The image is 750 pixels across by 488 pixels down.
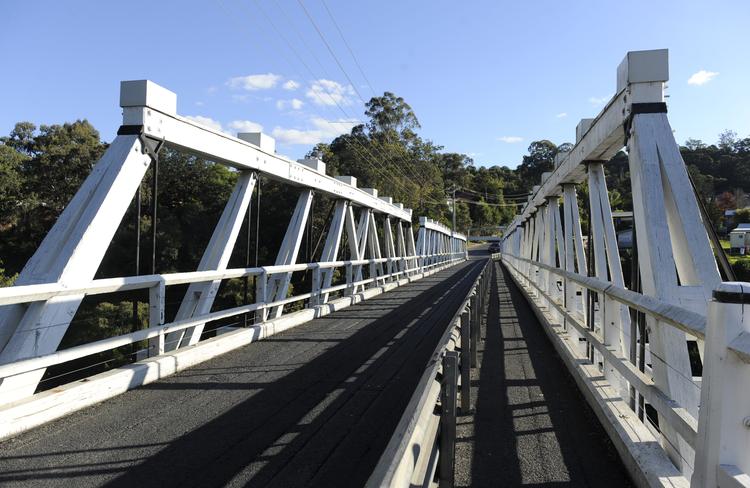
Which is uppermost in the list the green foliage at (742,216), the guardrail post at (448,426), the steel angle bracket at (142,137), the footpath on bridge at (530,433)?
the green foliage at (742,216)

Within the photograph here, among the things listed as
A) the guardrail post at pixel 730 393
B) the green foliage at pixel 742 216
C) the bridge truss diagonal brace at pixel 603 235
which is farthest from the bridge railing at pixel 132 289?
the green foliage at pixel 742 216

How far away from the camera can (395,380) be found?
5727 millimetres

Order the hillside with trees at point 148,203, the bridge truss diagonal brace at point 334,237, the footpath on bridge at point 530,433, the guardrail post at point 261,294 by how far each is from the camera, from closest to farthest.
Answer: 1. the footpath on bridge at point 530,433
2. the guardrail post at point 261,294
3. the bridge truss diagonal brace at point 334,237
4. the hillside with trees at point 148,203

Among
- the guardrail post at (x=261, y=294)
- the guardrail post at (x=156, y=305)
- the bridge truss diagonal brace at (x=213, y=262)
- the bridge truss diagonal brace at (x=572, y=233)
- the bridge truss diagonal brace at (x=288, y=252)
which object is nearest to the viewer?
the guardrail post at (x=156, y=305)

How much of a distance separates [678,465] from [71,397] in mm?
4493

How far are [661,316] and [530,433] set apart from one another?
66.2 inches

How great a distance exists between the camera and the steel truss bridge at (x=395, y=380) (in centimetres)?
280

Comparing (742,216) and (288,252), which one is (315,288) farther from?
(742,216)

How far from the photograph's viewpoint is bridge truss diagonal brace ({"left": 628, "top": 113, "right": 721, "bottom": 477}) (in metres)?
3.71

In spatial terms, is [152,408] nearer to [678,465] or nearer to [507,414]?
[507,414]

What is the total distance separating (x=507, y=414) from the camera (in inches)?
186

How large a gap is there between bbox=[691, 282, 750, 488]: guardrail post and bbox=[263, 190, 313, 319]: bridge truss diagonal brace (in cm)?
741

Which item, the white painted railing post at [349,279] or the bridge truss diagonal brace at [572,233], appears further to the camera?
the white painted railing post at [349,279]

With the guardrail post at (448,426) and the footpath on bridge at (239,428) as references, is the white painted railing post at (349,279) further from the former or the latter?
the guardrail post at (448,426)
